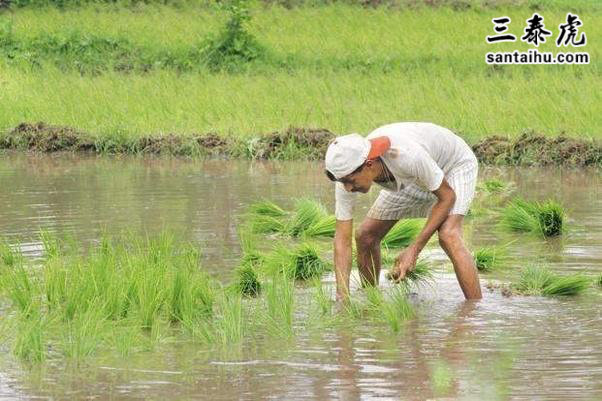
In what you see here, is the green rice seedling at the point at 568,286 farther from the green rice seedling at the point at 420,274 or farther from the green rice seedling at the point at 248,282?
the green rice seedling at the point at 248,282

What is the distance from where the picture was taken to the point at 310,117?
14367mm

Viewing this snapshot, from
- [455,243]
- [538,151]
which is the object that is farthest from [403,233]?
[538,151]

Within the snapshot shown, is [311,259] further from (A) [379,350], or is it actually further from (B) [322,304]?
(A) [379,350]

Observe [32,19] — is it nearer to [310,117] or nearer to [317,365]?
[310,117]

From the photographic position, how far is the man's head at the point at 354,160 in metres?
6.03

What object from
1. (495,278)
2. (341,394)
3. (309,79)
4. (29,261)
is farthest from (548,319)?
(309,79)

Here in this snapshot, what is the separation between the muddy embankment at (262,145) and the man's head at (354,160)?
649 centimetres

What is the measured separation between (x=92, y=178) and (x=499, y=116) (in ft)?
14.4

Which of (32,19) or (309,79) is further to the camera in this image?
(32,19)

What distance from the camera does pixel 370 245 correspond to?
6973mm

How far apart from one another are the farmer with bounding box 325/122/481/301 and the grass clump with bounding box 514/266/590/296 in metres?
0.43

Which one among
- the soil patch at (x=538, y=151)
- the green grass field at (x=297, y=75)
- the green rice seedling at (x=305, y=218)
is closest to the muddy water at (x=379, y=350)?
the green rice seedling at (x=305, y=218)

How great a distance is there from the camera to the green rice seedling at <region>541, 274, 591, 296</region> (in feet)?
23.5

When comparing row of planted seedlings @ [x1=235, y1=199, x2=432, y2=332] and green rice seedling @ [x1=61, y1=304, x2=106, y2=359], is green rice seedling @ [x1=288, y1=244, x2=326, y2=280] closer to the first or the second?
row of planted seedlings @ [x1=235, y1=199, x2=432, y2=332]
